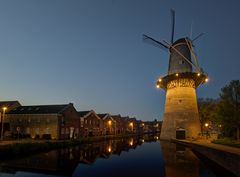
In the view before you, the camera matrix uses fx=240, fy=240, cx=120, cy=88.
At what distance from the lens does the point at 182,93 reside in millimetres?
52750

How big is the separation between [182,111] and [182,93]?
398 cm

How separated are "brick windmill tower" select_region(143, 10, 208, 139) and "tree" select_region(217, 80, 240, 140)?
44.7 ft

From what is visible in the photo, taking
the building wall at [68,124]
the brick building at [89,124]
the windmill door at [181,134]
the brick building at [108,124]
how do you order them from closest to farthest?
the windmill door at [181,134]
the building wall at [68,124]
the brick building at [89,124]
the brick building at [108,124]

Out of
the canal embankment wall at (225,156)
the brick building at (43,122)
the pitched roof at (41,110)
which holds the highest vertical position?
the pitched roof at (41,110)

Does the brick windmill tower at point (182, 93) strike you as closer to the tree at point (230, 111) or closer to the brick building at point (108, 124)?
the tree at point (230, 111)

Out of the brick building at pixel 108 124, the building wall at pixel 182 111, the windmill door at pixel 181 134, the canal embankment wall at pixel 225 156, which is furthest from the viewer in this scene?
the brick building at pixel 108 124

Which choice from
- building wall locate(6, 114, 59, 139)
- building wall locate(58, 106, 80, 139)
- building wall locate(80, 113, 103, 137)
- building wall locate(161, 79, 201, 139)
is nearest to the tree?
building wall locate(161, 79, 201, 139)

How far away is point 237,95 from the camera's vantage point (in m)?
35.8

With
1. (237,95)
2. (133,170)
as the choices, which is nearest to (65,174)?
(133,170)

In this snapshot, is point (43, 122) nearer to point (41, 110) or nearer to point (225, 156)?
point (41, 110)

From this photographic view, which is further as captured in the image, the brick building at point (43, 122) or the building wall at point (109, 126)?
the building wall at point (109, 126)

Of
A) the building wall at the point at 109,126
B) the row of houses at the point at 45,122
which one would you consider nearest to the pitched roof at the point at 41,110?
the row of houses at the point at 45,122

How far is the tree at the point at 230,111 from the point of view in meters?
33.8

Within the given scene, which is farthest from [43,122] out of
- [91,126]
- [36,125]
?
[91,126]
